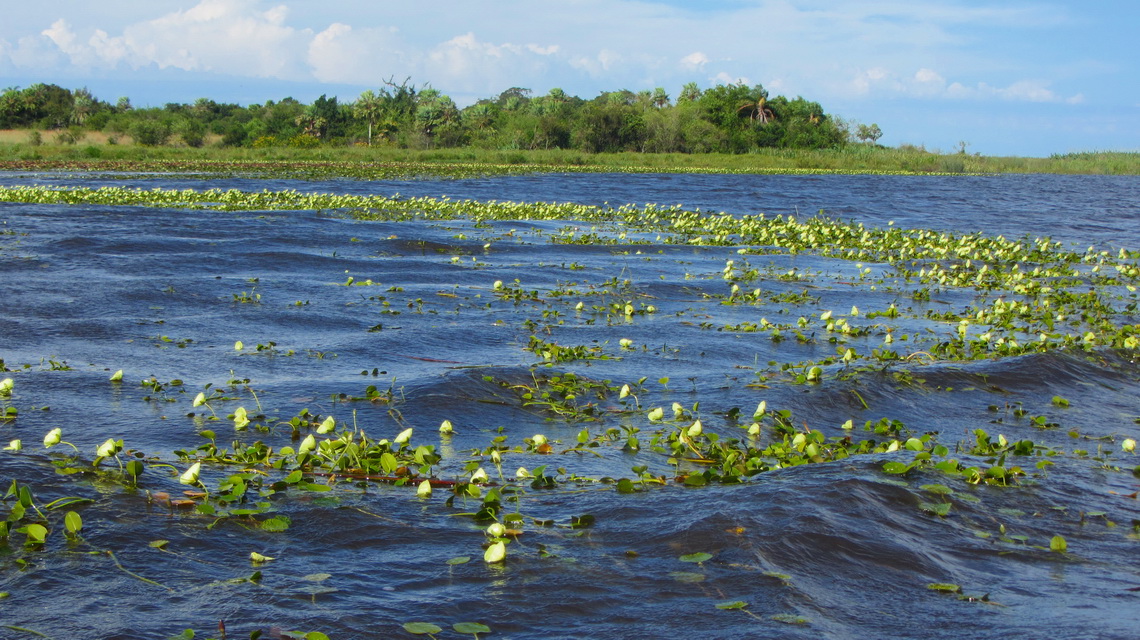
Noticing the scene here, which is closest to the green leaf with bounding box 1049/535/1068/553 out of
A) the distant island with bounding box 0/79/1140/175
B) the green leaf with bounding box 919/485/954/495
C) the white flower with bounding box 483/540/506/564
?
the green leaf with bounding box 919/485/954/495

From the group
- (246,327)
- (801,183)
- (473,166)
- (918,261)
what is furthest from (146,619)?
(473,166)

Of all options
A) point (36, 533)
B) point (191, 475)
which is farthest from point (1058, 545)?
point (36, 533)

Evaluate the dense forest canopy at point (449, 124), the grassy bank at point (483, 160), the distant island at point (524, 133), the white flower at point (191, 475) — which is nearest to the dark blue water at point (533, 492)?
the white flower at point (191, 475)

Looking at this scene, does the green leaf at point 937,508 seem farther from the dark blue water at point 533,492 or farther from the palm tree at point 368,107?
the palm tree at point 368,107

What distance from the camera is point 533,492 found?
4977 millimetres

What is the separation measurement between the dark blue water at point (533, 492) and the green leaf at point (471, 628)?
0.04 metres

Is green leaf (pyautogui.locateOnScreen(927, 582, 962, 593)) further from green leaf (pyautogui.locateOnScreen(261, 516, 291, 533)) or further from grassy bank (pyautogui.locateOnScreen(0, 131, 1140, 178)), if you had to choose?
grassy bank (pyautogui.locateOnScreen(0, 131, 1140, 178))

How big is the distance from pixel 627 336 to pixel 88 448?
5397 mm

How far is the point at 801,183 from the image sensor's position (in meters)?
47.2

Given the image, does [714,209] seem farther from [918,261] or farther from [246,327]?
[246,327]

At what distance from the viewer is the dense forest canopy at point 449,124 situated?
7050 cm

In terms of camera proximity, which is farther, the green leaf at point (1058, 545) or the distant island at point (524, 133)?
the distant island at point (524, 133)

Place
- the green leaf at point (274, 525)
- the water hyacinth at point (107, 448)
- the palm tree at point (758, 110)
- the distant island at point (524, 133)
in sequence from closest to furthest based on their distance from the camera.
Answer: the green leaf at point (274, 525), the water hyacinth at point (107, 448), the distant island at point (524, 133), the palm tree at point (758, 110)

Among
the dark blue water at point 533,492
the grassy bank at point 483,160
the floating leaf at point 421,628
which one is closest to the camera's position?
the floating leaf at point 421,628
